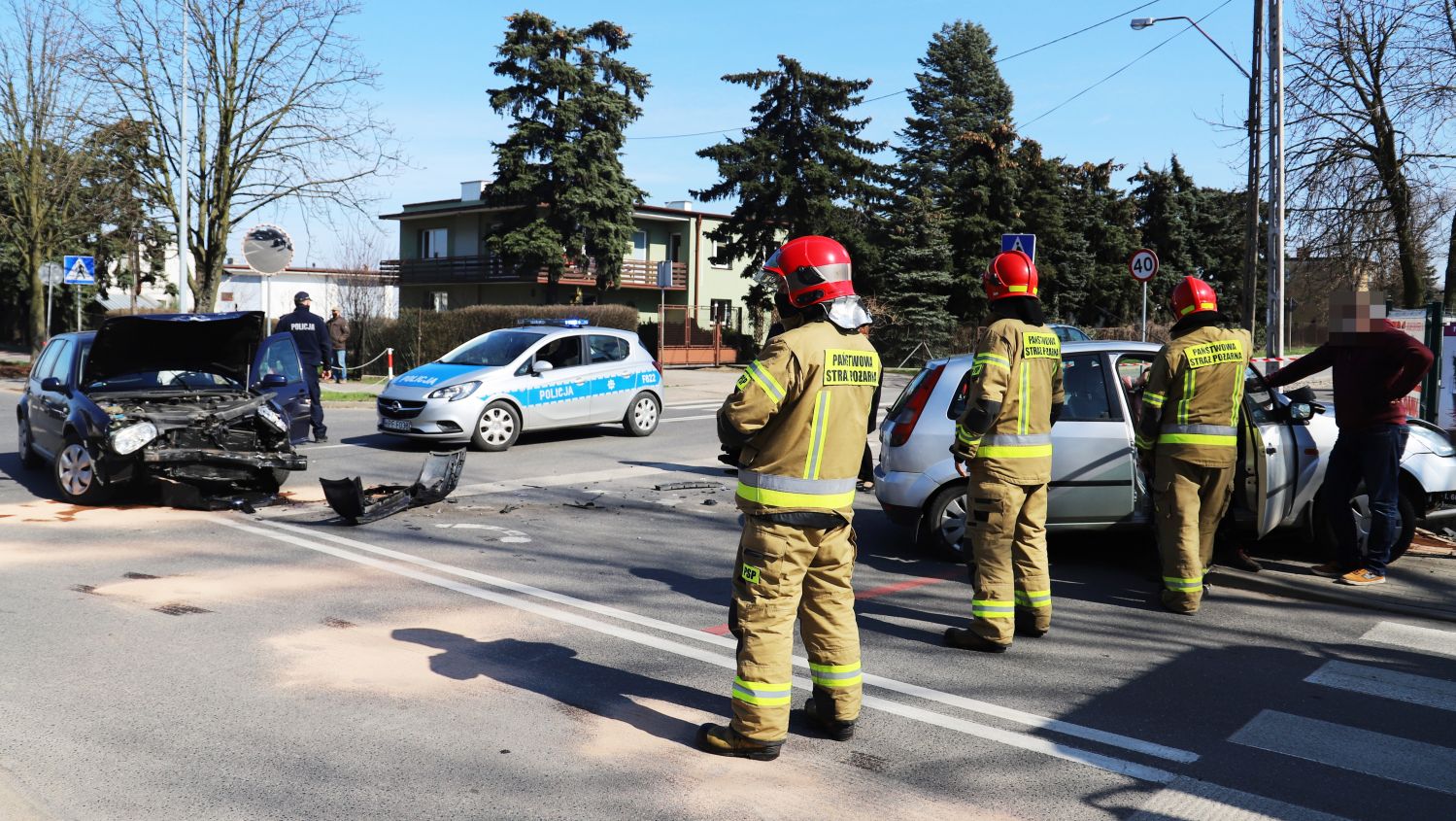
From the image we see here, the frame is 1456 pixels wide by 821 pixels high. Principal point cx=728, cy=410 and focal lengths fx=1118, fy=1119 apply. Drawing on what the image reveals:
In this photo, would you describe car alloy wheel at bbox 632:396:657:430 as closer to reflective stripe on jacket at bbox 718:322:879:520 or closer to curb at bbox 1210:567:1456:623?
curb at bbox 1210:567:1456:623

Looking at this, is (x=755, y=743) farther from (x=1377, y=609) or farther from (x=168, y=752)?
(x=1377, y=609)

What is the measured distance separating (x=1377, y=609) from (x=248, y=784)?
20.2 feet

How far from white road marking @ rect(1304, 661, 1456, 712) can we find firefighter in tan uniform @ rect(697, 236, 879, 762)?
8.18ft

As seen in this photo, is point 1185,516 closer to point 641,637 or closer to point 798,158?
point 641,637

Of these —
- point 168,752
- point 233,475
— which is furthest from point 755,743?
point 233,475

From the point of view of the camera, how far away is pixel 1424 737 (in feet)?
14.7

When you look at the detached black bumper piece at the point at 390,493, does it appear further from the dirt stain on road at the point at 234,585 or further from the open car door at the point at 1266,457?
the open car door at the point at 1266,457

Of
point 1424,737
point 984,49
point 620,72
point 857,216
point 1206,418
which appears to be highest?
point 984,49

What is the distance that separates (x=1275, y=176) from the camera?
1673cm

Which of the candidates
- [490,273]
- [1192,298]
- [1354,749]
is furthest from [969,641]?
[490,273]

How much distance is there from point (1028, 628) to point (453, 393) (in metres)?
8.90

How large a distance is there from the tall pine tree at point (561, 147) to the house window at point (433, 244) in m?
12.7

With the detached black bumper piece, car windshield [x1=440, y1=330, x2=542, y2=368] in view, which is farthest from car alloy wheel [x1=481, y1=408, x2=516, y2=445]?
the detached black bumper piece

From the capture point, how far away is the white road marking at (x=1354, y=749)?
410 centimetres
